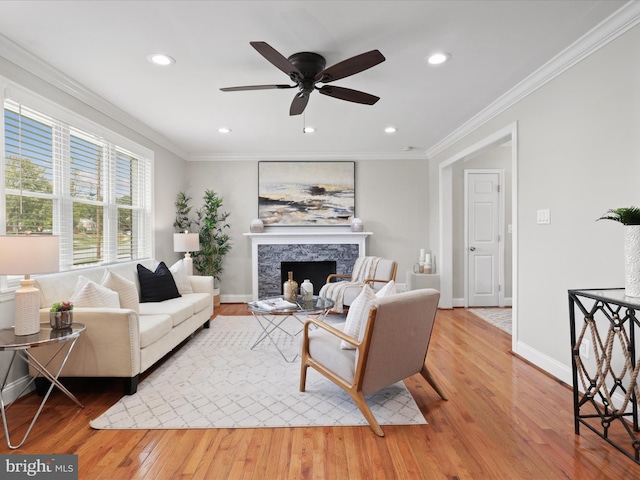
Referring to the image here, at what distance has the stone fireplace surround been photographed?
18.2ft

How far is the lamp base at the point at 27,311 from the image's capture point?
2100 millimetres


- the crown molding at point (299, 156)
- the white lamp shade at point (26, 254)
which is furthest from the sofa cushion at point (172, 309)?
the crown molding at point (299, 156)

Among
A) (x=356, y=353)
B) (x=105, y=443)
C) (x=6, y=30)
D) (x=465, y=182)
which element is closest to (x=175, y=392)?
(x=105, y=443)

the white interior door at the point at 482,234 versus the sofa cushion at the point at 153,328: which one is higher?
the white interior door at the point at 482,234

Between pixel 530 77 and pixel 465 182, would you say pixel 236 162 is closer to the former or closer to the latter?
pixel 465 182

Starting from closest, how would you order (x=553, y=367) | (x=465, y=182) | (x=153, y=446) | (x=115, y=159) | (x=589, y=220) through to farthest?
(x=153, y=446) → (x=589, y=220) → (x=553, y=367) → (x=115, y=159) → (x=465, y=182)

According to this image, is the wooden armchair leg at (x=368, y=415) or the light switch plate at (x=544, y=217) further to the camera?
the light switch plate at (x=544, y=217)

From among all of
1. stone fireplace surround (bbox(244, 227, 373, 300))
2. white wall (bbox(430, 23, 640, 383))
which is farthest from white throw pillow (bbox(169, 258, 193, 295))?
white wall (bbox(430, 23, 640, 383))

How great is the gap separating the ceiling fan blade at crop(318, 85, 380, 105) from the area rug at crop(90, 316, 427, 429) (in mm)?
2313

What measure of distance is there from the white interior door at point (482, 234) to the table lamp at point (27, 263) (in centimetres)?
522

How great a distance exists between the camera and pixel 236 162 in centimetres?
572

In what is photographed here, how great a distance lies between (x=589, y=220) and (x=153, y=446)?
128 inches

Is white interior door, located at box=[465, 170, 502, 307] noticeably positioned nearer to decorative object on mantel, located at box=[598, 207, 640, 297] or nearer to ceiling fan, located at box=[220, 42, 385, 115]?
ceiling fan, located at box=[220, 42, 385, 115]

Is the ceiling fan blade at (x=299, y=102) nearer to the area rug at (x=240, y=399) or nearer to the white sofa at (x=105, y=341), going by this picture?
the white sofa at (x=105, y=341)
